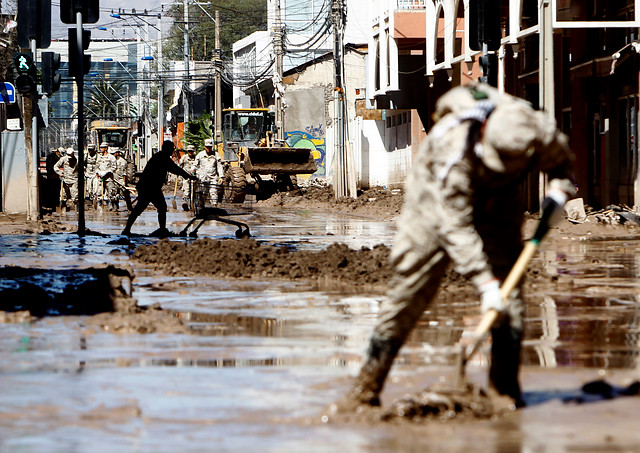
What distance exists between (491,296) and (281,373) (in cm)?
185

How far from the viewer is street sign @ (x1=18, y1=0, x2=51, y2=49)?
1997 cm

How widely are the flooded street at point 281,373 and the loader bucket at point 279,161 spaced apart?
2626cm

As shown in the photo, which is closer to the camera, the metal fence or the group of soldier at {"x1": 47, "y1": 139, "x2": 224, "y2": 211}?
the group of soldier at {"x1": 47, "y1": 139, "x2": 224, "y2": 211}

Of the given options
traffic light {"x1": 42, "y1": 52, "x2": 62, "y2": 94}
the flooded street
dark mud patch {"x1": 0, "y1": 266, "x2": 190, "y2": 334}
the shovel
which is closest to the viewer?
the flooded street

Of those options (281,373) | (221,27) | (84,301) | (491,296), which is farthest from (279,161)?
(221,27)

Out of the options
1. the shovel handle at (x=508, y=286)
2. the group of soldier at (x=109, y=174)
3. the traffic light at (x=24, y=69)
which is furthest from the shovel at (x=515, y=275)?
the group of soldier at (x=109, y=174)

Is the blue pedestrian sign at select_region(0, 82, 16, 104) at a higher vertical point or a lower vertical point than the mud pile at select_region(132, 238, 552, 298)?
higher

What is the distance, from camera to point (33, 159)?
73.6ft

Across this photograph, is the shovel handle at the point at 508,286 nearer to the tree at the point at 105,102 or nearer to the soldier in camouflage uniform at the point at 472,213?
the soldier in camouflage uniform at the point at 472,213

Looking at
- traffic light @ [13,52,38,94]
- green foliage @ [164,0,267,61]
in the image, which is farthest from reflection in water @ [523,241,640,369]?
green foliage @ [164,0,267,61]

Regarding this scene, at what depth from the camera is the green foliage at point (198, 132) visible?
76.1 m

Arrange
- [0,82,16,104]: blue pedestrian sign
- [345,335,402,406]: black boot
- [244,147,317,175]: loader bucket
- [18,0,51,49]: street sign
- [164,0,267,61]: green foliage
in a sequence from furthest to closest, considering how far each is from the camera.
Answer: [164,0,267,61]: green foliage → [244,147,317,175]: loader bucket → [0,82,16,104]: blue pedestrian sign → [18,0,51,49]: street sign → [345,335,402,406]: black boot

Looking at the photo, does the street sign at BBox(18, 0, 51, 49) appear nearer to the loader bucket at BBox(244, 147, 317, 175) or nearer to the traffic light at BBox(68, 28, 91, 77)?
the traffic light at BBox(68, 28, 91, 77)

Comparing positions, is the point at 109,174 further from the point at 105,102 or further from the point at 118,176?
the point at 105,102
